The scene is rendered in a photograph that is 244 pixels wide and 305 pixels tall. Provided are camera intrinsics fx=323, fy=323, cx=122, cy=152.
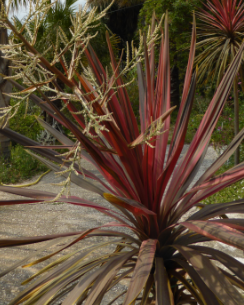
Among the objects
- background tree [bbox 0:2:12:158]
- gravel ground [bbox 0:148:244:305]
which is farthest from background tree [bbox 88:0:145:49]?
gravel ground [bbox 0:148:244:305]

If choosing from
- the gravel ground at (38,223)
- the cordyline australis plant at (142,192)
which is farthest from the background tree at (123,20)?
the cordyline australis plant at (142,192)

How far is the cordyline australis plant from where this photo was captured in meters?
0.90

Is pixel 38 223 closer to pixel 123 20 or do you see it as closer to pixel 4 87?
pixel 4 87

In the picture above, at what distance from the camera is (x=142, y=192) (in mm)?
1221

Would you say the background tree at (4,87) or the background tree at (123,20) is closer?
the background tree at (4,87)

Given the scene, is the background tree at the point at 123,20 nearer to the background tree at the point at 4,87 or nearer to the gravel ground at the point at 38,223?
the background tree at the point at 4,87

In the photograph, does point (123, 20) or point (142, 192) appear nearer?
point (142, 192)

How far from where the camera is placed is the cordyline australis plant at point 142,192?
0.90 m


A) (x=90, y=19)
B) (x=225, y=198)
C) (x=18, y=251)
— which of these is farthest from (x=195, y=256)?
(x=225, y=198)

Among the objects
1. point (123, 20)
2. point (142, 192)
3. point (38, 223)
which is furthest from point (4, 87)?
point (123, 20)

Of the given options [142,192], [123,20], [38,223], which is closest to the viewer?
[142,192]

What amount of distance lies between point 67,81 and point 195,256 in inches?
26.3

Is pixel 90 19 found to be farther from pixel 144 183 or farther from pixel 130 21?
pixel 130 21

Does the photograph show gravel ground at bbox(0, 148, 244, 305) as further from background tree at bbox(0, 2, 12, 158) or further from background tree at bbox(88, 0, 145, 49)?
background tree at bbox(88, 0, 145, 49)
